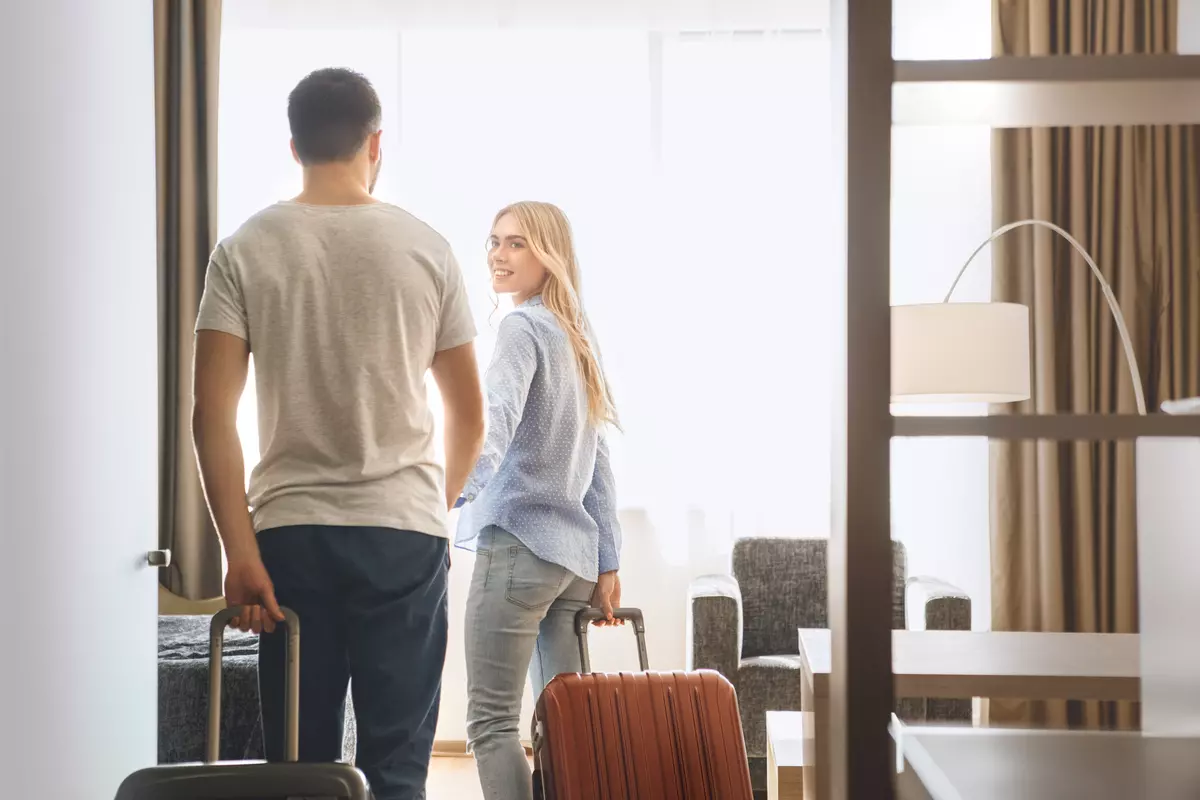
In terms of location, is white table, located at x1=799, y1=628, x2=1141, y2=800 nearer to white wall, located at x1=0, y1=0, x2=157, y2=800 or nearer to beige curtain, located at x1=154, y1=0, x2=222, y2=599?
white wall, located at x1=0, y1=0, x2=157, y2=800

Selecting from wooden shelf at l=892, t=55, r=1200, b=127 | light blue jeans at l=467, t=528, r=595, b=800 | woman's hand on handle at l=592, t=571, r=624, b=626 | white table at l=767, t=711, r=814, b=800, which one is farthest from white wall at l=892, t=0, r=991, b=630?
wooden shelf at l=892, t=55, r=1200, b=127

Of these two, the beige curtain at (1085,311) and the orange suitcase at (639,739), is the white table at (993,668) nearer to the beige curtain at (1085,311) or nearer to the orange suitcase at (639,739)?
the orange suitcase at (639,739)

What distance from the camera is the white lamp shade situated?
283 cm

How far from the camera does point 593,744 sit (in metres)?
1.57

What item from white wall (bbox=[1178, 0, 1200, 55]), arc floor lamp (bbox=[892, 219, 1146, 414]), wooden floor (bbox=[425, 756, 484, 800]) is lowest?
wooden floor (bbox=[425, 756, 484, 800])

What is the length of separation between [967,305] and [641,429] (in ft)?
4.70

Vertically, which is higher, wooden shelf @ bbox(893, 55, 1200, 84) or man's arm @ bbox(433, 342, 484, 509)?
wooden shelf @ bbox(893, 55, 1200, 84)

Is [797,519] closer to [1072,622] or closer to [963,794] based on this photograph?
[1072,622]

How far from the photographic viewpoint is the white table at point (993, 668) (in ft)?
4.39

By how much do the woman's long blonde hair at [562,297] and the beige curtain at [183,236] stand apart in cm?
214

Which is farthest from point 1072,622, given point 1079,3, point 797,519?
point 1079,3

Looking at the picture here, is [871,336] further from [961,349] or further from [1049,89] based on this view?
[961,349]

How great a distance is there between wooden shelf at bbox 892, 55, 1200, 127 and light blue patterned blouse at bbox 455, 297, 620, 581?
1.17 meters

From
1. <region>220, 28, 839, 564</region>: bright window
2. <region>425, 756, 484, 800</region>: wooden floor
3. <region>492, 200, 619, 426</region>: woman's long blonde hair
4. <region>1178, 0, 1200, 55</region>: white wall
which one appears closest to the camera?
<region>1178, 0, 1200, 55</region>: white wall
